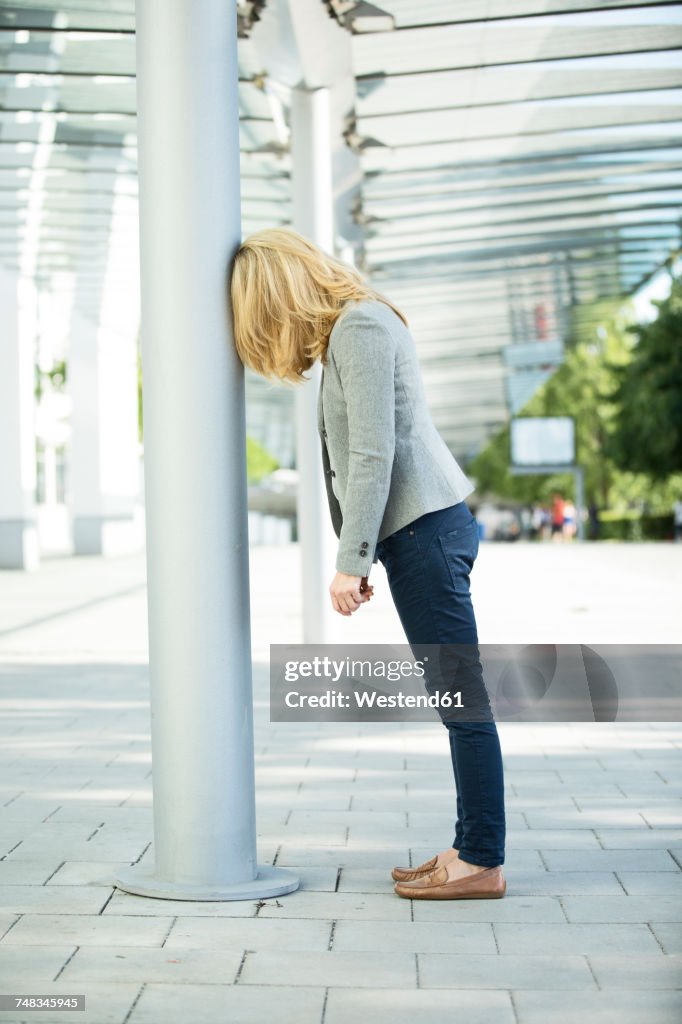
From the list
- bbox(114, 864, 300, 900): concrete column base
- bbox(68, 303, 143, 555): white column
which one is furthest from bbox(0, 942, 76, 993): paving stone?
bbox(68, 303, 143, 555): white column

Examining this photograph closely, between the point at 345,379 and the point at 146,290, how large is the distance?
25.3 inches

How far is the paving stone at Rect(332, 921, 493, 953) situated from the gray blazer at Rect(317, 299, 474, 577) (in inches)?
35.6

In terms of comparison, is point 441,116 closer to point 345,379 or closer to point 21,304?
point 345,379

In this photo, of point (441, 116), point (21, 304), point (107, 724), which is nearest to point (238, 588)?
point (107, 724)

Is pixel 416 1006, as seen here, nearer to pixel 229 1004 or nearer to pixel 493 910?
pixel 229 1004

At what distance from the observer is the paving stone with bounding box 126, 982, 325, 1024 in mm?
2762

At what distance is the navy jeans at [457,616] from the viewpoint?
11.7 ft

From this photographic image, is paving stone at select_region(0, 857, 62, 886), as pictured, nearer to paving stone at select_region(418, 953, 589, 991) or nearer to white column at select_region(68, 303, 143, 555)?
paving stone at select_region(418, 953, 589, 991)

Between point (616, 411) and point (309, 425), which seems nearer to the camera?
point (309, 425)

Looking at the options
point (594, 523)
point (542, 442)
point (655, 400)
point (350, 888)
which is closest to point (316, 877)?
point (350, 888)

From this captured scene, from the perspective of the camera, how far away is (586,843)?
14.2 feet

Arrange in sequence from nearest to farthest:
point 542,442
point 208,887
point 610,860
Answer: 1. point 208,887
2. point 610,860
3. point 542,442

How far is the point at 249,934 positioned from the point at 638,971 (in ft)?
3.12

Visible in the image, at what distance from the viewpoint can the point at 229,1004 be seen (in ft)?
9.34
